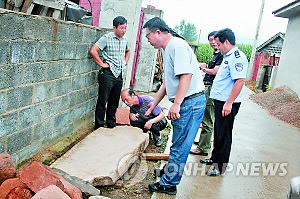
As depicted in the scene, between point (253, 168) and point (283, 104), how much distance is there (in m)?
6.57

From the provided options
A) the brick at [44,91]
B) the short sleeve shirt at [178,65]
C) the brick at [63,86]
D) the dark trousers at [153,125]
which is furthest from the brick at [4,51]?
the dark trousers at [153,125]

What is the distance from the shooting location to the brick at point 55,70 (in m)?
3.90

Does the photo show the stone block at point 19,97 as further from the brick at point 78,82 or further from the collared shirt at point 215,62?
the collared shirt at point 215,62

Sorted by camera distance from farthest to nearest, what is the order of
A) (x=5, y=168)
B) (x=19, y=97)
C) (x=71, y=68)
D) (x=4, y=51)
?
(x=71, y=68) < (x=19, y=97) < (x=4, y=51) < (x=5, y=168)

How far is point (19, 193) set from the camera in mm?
2580

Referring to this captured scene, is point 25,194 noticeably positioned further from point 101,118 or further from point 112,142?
point 101,118

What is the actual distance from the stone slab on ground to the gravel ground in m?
5.22

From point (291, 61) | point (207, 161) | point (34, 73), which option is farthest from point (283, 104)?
point (34, 73)

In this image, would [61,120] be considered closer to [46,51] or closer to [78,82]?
[78,82]

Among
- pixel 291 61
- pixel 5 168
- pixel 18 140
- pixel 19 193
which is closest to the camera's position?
pixel 19 193

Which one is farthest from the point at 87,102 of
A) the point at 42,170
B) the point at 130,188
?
the point at 42,170

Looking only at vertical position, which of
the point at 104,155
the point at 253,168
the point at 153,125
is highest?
the point at 153,125

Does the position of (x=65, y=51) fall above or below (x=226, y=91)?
above

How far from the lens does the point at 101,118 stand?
206 inches
